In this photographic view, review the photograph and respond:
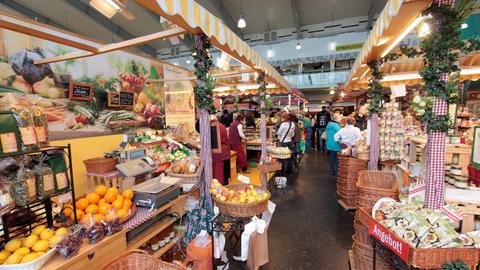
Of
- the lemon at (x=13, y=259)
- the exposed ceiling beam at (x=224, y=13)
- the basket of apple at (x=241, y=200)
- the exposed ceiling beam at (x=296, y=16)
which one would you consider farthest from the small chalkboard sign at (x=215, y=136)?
the exposed ceiling beam at (x=296, y=16)

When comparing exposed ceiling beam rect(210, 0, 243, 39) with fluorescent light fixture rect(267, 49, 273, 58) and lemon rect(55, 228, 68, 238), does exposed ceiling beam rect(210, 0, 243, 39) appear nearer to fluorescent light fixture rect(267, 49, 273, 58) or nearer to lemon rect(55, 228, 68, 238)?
fluorescent light fixture rect(267, 49, 273, 58)

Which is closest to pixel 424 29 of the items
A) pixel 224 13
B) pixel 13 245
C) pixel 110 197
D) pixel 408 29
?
pixel 408 29

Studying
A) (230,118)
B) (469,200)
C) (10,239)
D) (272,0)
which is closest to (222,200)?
(10,239)

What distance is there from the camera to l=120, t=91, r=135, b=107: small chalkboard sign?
5.54m

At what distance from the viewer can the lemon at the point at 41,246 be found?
1.49 metres

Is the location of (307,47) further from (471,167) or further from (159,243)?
(159,243)

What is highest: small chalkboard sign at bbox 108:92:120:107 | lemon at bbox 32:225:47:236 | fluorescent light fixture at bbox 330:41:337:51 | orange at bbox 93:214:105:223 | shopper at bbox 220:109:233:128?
fluorescent light fixture at bbox 330:41:337:51

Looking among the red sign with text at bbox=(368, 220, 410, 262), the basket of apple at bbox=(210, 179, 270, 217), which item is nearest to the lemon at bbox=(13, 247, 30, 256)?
the basket of apple at bbox=(210, 179, 270, 217)

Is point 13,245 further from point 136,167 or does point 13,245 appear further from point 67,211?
point 136,167

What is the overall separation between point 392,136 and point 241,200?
3228 mm

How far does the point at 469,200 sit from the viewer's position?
6.49ft

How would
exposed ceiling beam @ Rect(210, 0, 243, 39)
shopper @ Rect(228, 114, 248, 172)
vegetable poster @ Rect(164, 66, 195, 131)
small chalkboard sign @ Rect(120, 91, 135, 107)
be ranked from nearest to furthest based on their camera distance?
small chalkboard sign @ Rect(120, 91, 135, 107)
shopper @ Rect(228, 114, 248, 172)
vegetable poster @ Rect(164, 66, 195, 131)
exposed ceiling beam @ Rect(210, 0, 243, 39)

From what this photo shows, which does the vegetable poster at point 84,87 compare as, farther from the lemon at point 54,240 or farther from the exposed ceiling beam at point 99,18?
the exposed ceiling beam at point 99,18

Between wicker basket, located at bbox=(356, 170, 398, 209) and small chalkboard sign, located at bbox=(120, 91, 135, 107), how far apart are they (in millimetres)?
5385
